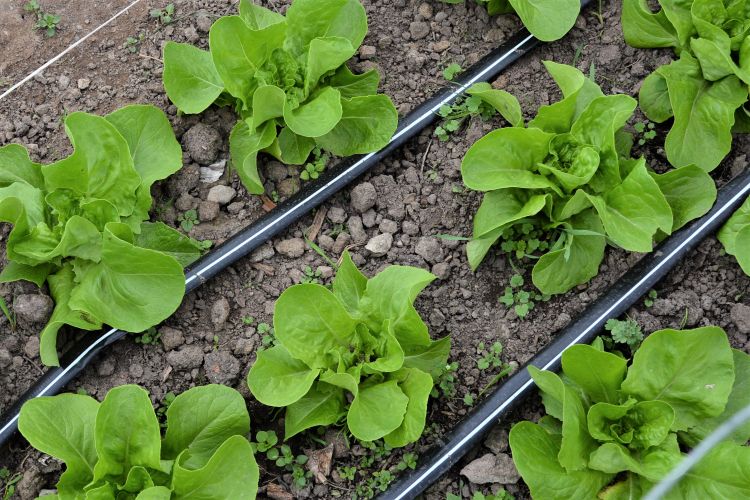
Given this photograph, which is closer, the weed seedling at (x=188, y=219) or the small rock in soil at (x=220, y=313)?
the small rock in soil at (x=220, y=313)

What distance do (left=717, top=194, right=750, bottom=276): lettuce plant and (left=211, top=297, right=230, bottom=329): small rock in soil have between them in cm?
196

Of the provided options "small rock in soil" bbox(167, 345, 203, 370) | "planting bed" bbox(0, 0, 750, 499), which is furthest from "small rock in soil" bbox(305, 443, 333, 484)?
"small rock in soil" bbox(167, 345, 203, 370)

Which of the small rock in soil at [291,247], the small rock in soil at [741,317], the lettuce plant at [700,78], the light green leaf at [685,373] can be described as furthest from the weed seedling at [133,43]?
the small rock in soil at [741,317]

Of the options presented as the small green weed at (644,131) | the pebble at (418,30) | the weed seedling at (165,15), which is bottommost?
the small green weed at (644,131)

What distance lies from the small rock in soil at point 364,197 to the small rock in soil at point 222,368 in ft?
2.63

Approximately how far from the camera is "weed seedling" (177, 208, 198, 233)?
3113mm

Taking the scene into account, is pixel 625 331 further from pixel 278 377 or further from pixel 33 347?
pixel 33 347

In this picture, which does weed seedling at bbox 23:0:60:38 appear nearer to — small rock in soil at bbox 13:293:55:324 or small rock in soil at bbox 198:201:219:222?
small rock in soil at bbox 198:201:219:222

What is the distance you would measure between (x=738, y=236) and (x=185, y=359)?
213 cm

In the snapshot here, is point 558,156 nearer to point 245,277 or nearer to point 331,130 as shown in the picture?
point 331,130

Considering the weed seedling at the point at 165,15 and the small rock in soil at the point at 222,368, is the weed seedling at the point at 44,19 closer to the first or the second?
the weed seedling at the point at 165,15

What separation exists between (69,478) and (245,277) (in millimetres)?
972

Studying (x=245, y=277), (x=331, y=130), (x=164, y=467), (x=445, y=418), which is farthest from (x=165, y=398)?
(x=331, y=130)

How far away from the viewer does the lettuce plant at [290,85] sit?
297 centimetres
